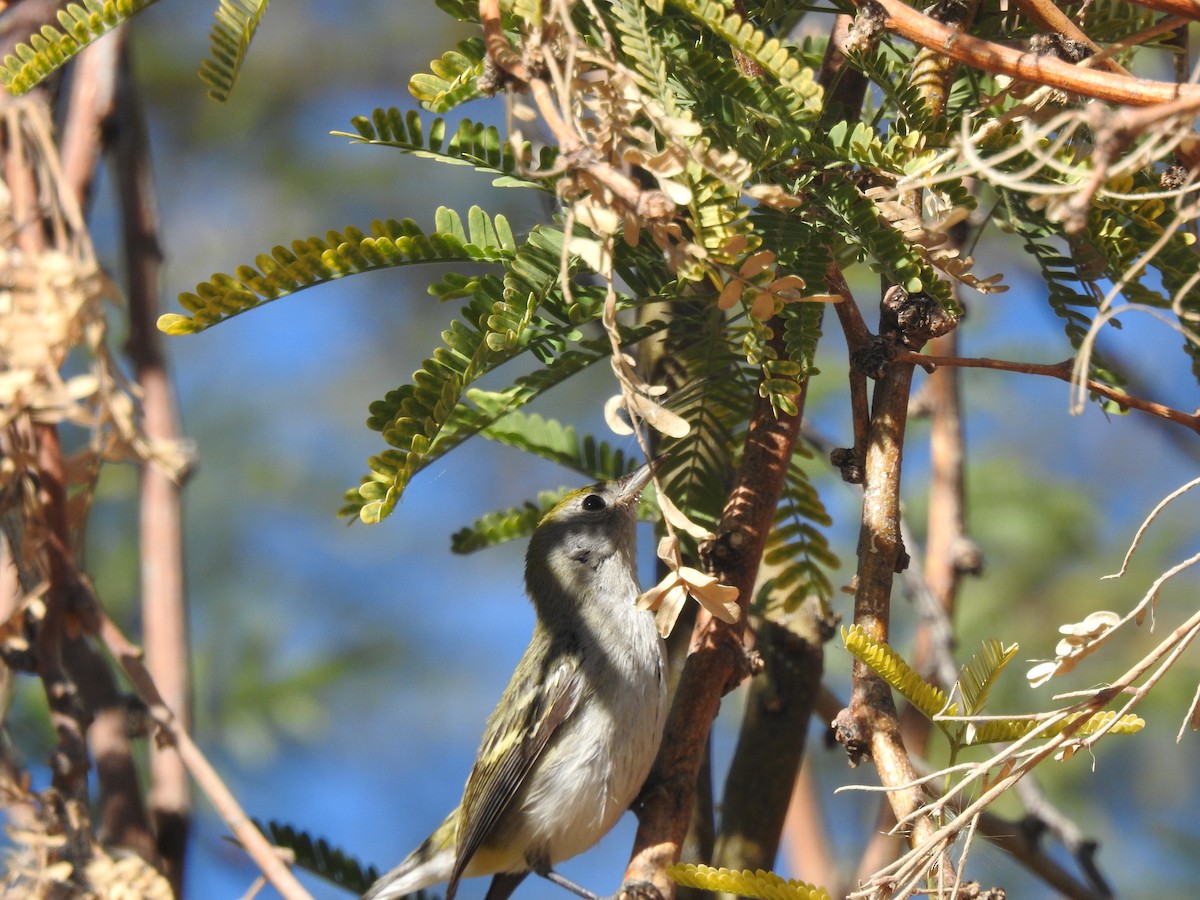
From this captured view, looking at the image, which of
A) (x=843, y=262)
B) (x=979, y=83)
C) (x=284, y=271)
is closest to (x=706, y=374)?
(x=843, y=262)

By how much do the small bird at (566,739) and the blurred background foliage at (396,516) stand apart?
114 centimetres

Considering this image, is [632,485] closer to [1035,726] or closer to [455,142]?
[455,142]

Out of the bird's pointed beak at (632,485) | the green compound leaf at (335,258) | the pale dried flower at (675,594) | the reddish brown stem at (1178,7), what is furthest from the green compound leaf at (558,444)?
the reddish brown stem at (1178,7)

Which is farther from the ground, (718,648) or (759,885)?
(718,648)

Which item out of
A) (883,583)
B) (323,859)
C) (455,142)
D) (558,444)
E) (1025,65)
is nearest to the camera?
(1025,65)

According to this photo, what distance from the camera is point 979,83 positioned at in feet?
6.68

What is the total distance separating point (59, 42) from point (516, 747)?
1.88 m

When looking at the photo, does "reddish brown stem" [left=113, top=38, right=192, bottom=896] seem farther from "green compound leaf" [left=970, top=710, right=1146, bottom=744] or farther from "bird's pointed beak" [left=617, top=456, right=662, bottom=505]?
"green compound leaf" [left=970, top=710, right=1146, bottom=744]

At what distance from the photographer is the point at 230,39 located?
1.89 meters

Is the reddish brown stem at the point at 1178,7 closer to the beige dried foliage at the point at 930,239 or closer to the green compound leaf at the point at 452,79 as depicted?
the beige dried foliage at the point at 930,239

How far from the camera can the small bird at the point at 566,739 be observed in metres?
2.81

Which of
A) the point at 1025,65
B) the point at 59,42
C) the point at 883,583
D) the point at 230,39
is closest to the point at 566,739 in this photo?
the point at 883,583

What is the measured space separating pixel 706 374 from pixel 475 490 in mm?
5656

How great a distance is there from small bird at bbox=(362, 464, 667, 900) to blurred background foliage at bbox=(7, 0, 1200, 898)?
1136 mm
